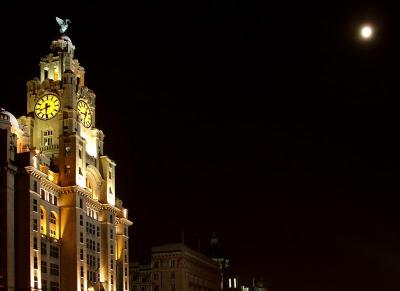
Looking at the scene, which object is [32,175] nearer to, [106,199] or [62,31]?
[106,199]

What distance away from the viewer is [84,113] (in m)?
141

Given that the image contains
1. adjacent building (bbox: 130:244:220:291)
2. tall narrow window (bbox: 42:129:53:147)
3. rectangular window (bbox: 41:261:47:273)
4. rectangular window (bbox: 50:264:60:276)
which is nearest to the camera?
rectangular window (bbox: 41:261:47:273)

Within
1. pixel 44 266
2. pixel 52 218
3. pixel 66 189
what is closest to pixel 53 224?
pixel 52 218

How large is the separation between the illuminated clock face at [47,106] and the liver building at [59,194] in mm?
176

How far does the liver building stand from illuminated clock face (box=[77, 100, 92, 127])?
18cm

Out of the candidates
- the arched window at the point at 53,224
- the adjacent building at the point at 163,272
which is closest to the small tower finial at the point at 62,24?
the arched window at the point at 53,224

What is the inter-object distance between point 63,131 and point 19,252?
2635cm

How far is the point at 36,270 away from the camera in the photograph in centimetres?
11444

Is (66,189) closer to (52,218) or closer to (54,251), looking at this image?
(52,218)

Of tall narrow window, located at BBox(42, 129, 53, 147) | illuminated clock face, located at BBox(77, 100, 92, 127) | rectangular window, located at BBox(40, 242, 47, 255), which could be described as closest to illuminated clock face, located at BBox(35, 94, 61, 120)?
tall narrow window, located at BBox(42, 129, 53, 147)

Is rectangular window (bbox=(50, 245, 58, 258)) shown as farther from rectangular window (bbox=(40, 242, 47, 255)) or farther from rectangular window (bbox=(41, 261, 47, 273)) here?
rectangular window (bbox=(41, 261, 47, 273))

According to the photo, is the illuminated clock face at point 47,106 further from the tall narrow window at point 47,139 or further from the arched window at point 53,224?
the arched window at point 53,224

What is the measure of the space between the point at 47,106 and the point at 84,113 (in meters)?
8.14

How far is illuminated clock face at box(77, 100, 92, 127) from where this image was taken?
13875cm
